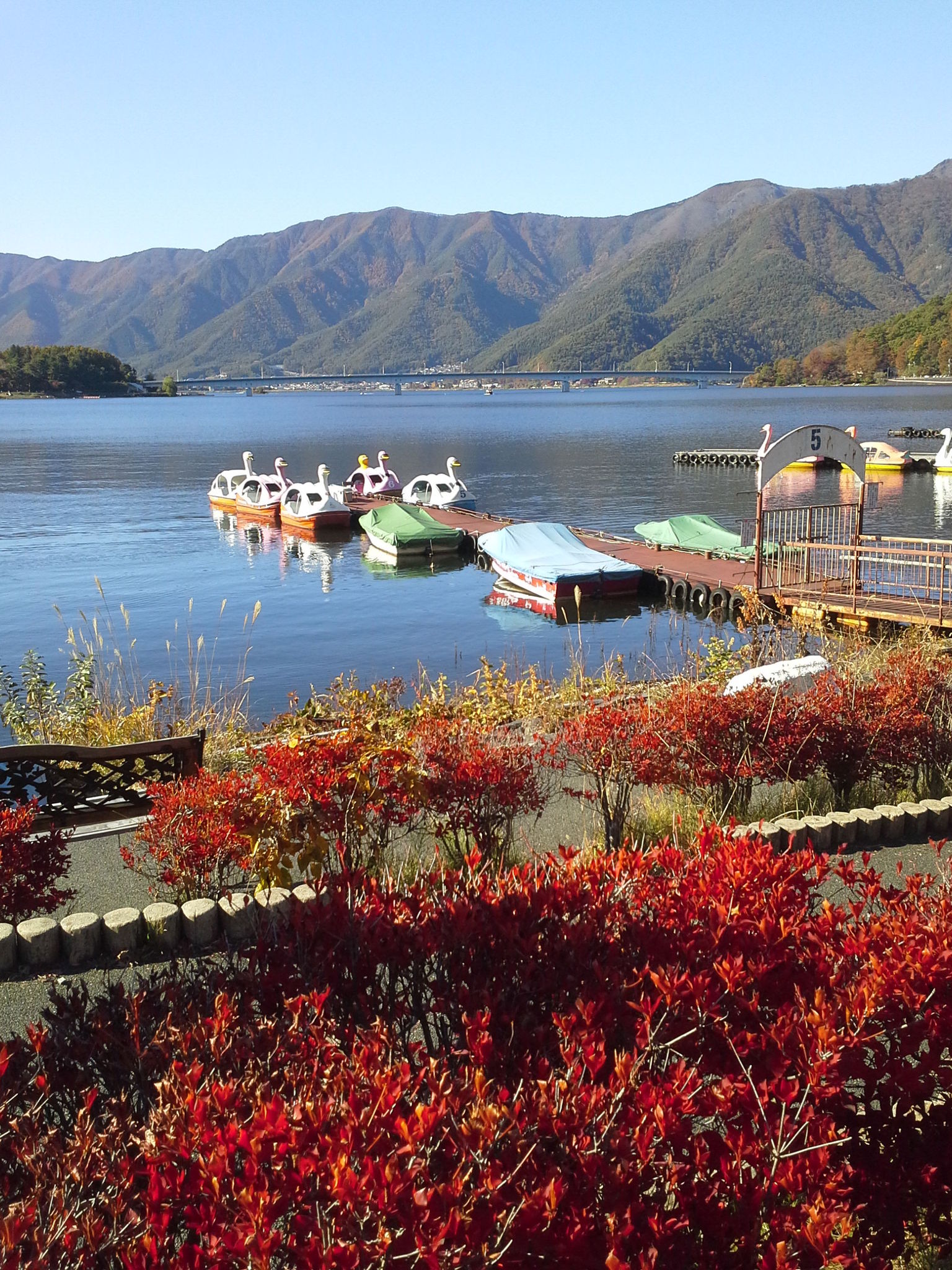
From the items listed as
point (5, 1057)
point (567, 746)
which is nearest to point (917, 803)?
point (567, 746)

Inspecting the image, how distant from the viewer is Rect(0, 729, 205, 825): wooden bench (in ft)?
23.2

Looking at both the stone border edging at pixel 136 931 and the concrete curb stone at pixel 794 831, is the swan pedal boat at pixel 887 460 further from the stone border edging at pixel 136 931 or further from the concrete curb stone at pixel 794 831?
the stone border edging at pixel 136 931

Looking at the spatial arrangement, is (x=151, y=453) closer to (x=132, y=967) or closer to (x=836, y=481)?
(x=836, y=481)

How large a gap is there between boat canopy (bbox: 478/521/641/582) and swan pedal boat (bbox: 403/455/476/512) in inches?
519

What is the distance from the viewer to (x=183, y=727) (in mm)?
9406

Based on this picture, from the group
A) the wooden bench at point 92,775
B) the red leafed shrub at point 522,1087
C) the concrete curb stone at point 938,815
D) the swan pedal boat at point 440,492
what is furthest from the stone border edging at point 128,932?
the swan pedal boat at point 440,492

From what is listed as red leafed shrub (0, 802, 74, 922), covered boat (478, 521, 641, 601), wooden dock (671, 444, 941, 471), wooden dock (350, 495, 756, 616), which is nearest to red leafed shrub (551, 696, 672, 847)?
red leafed shrub (0, 802, 74, 922)

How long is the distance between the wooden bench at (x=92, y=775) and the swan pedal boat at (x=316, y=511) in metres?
33.7

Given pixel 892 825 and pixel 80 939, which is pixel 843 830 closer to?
pixel 892 825

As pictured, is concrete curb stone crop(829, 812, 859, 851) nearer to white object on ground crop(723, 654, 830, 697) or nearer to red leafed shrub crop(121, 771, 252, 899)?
white object on ground crop(723, 654, 830, 697)

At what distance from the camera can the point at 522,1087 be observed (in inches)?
102

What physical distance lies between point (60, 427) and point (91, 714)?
107 metres

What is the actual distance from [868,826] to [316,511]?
3543 centimetres

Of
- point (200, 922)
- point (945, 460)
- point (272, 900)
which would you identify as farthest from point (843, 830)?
point (945, 460)
